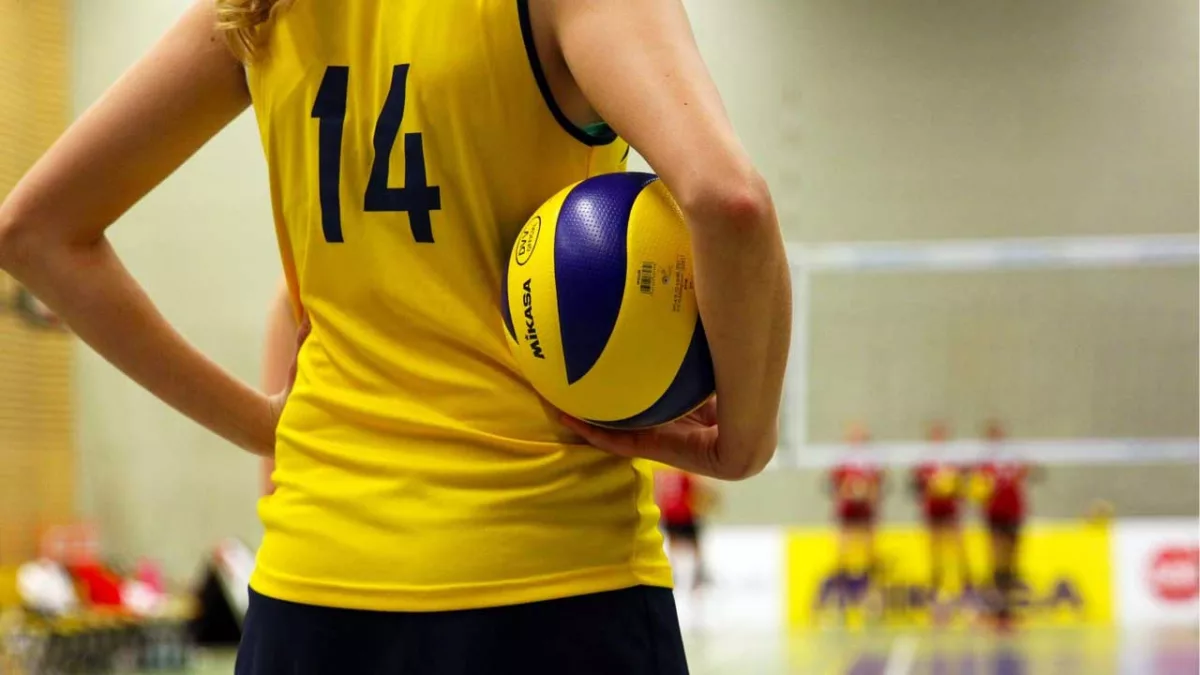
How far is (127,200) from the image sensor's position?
1266mm

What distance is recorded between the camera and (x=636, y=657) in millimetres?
1074

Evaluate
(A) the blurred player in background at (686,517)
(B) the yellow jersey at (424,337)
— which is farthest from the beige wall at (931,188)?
(B) the yellow jersey at (424,337)

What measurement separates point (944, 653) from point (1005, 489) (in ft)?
9.99

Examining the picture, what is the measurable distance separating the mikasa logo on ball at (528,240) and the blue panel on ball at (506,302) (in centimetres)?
2

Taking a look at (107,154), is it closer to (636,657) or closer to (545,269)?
(545,269)

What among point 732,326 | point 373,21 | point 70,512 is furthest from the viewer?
point 70,512

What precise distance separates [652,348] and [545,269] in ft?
0.36

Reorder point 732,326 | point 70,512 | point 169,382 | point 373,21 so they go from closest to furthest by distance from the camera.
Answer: point 732,326 < point 373,21 < point 169,382 < point 70,512

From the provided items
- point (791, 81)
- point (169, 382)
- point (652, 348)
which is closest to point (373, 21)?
point (652, 348)

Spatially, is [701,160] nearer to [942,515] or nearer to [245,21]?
[245,21]

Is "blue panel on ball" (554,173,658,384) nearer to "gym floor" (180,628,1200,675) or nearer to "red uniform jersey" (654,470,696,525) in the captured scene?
"gym floor" (180,628,1200,675)

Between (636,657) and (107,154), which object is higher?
(107,154)

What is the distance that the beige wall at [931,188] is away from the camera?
447 inches

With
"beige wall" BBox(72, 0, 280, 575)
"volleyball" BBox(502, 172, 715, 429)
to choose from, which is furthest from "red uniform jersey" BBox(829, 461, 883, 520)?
"volleyball" BBox(502, 172, 715, 429)
